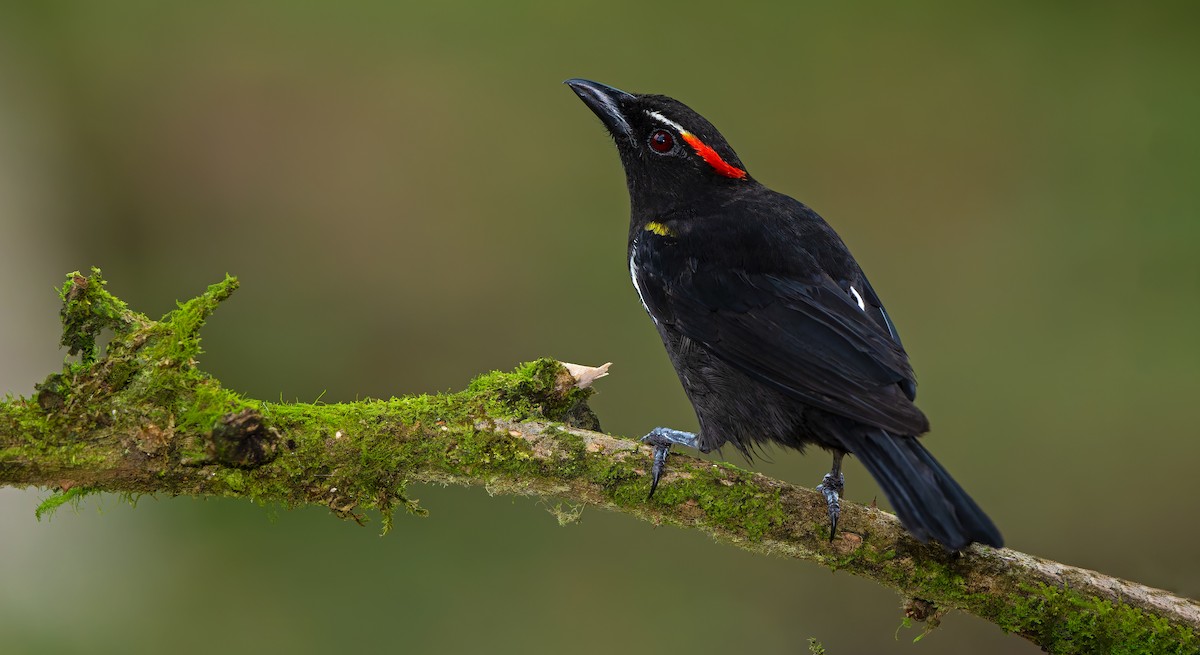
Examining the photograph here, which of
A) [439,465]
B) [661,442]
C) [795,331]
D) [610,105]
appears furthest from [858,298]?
[439,465]

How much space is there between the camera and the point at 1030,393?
7.56 m

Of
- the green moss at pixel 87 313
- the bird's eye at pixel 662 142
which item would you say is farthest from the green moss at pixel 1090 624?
the green moss at pixel 87 313

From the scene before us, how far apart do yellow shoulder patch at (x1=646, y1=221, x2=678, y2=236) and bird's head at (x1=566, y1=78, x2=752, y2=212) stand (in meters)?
0.12

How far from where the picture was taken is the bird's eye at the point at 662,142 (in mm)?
4766

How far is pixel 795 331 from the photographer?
3.88 m

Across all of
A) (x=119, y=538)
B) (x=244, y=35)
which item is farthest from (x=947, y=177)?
(x=119, y=538)

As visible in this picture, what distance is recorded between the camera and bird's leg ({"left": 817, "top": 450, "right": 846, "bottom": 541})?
3.46 metres

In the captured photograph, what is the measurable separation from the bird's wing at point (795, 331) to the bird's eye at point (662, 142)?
588 millimetres

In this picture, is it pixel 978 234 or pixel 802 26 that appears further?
pixel 802 26

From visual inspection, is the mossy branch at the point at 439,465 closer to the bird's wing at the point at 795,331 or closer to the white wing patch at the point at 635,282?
the bird's wing at the point at 795,331

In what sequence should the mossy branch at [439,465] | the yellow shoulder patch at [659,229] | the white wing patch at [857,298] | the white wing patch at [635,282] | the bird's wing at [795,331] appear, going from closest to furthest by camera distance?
the mossy branch at [439,465] → the bird's wing at [795,331] → the white wing patch at [857,298] → the white wing patch at [635,282] → the yellow shoulder patch at [659,229]

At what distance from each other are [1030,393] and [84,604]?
651 cm

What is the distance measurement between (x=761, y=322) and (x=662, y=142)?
1.23 metres

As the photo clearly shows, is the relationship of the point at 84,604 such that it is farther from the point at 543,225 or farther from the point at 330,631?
the point at 543,225
